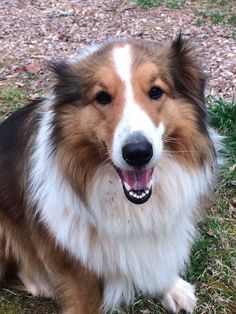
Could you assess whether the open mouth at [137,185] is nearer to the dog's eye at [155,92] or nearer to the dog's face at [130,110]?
the dog's face at [130,110]

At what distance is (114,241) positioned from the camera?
248 centimetres

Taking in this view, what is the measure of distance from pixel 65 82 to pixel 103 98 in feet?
0.80

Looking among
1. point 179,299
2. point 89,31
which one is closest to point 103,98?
point 179,299

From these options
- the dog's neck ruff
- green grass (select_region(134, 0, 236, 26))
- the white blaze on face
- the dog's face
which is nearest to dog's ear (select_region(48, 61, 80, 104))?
the dog's face

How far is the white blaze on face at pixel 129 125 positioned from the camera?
2016 millimetres

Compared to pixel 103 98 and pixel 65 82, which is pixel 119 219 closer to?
pixel 103 98

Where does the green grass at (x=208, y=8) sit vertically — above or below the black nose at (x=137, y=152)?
above

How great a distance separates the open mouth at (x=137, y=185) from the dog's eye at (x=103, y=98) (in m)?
0.30

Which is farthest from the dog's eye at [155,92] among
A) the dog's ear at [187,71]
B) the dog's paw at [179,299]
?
the dog's paw at [179,299]

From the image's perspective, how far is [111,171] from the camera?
2.31 m

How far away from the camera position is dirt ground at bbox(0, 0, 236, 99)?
17.5 feet

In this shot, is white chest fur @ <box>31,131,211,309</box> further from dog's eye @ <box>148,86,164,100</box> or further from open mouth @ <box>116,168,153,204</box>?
dog's eye @ <box>148,86,164,100</box>

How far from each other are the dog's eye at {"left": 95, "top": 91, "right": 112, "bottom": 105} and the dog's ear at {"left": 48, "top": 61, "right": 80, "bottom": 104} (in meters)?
0.12

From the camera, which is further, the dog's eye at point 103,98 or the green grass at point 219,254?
the green grass at point 219,254
